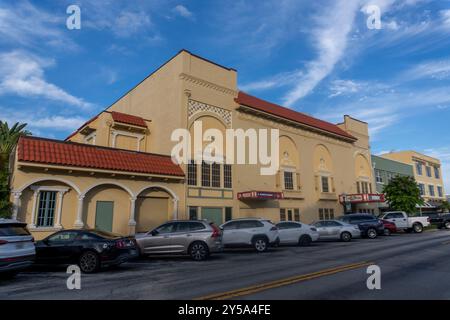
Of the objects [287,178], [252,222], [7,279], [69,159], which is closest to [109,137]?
[69,159]

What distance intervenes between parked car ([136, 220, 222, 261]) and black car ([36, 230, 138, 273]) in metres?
2.09

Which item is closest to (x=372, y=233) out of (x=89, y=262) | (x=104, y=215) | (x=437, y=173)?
(x=104, y=215)

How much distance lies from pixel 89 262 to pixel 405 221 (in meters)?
26.2

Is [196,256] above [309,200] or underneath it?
underneath

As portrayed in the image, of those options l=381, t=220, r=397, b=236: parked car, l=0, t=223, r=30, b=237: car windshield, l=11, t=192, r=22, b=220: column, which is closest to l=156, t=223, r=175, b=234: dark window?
l=0, t=223, r=30, b=237: car windshield

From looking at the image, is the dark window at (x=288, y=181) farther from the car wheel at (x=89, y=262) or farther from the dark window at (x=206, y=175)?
the car wheel at (x=89, y=262)

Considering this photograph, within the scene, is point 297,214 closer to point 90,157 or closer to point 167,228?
point 167,228

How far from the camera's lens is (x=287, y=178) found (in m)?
27.9

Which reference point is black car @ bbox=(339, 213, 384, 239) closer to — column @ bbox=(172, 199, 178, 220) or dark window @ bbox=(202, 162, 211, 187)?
dark window @ bbox=(202, 162, 211, 187)

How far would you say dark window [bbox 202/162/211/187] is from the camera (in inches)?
851

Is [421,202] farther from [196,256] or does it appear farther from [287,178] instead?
[196,256]

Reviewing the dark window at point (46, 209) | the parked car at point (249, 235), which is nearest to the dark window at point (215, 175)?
the parked car at point (249, 235)

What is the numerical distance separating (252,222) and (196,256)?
178 inches
